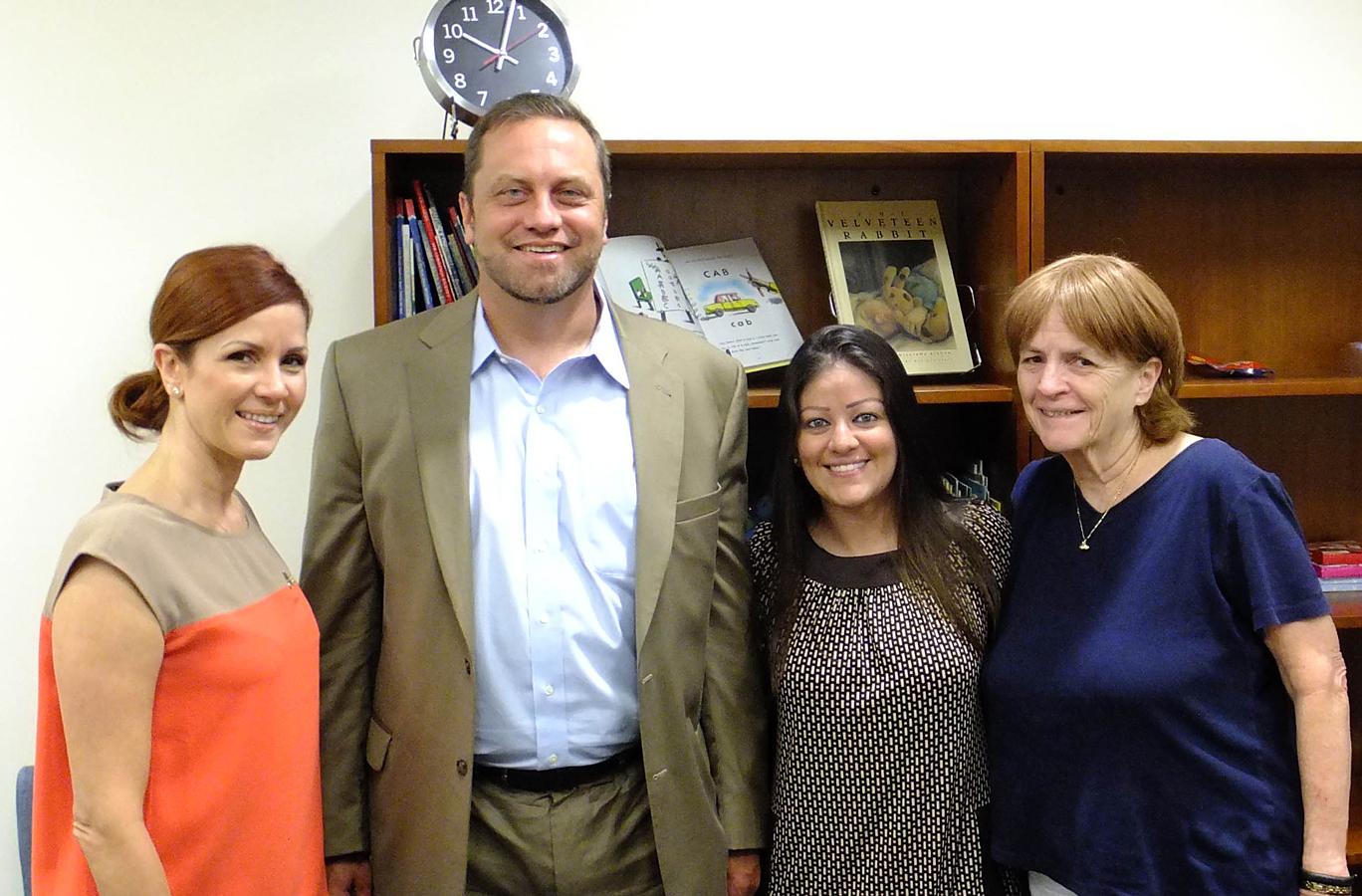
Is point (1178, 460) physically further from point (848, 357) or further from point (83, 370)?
point (83, 370)

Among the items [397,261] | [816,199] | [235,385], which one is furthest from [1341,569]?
[235,385]

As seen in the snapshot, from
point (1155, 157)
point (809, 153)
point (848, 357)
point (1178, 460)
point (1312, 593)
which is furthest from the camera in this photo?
point (1155, 157)

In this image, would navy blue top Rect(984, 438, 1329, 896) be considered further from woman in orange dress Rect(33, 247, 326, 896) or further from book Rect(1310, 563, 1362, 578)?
woman in orange dress Rect(33, 247, 326, 896)

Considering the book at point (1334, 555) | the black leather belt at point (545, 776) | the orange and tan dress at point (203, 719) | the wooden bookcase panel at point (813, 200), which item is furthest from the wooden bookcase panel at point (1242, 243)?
the orange and tan dress at point (203, 719)

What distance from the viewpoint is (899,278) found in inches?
81.8

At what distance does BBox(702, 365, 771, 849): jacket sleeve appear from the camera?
166cm

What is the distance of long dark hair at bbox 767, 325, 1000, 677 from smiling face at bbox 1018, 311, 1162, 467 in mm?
199

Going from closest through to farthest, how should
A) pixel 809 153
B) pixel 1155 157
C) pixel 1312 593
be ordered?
1. pixel 1312 593
2. pixel 809 153
3. pixel 1155 157

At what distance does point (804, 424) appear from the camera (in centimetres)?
169

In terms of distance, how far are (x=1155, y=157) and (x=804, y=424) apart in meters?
0.91

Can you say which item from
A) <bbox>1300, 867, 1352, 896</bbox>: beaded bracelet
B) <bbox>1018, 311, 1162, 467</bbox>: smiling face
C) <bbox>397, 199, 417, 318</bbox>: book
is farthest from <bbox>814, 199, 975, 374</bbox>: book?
<bbox>1300, 867, 1352, 896</bbox>: beaded bracelet

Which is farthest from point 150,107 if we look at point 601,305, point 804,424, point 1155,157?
point 1155,157

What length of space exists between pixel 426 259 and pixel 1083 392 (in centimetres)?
107

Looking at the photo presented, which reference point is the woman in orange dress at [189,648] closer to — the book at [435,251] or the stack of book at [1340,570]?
the book at [435,251]
